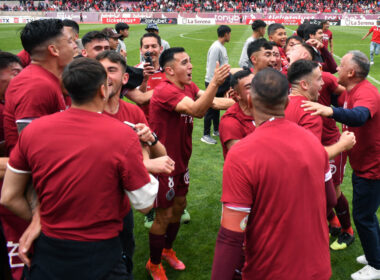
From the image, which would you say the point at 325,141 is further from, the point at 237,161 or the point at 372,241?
the point at 237,161

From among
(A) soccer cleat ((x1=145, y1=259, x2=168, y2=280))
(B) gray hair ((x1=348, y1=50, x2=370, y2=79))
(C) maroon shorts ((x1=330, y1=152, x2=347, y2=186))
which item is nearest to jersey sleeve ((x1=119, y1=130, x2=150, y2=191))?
(A) soccer cleat ((x1=145, y1=259, x2=168, y2=280))

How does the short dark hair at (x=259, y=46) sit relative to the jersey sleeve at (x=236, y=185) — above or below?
above

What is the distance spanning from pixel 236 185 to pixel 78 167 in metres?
1.00

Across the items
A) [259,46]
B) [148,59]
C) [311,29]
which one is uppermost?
[311,29]

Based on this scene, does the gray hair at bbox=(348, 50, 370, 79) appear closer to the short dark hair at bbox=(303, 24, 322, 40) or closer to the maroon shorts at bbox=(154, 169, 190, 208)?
the maroon shorts at bbox=(154, 169, 190, 208)

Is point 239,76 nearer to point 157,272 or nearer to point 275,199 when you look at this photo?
point 275,199

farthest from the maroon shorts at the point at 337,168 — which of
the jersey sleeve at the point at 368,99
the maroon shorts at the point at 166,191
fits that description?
the maroon shorts at the point at 166,191

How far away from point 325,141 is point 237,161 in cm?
306

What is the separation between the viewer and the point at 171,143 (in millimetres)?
4262

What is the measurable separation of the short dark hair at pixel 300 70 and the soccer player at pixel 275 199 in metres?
1.28

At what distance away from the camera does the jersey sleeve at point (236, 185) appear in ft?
6.91

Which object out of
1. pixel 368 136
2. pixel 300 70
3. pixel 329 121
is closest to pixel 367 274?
pixel 368 136

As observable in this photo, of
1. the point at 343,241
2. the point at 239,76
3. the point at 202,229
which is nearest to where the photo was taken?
the point at 239,76

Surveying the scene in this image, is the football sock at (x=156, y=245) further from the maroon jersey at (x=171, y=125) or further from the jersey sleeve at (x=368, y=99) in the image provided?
the jersey sleeve at (x=368, y=99)
